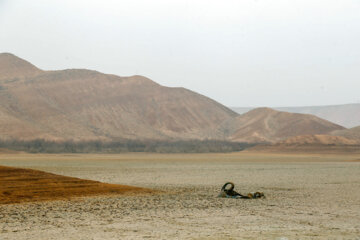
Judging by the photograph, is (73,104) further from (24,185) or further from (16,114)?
(24,185)

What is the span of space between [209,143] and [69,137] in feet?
103

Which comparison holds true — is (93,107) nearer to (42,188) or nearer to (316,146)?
(316,146)

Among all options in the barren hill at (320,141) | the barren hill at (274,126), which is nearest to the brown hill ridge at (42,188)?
the barren hill at (320,141)

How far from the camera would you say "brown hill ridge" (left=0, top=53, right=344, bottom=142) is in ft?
371

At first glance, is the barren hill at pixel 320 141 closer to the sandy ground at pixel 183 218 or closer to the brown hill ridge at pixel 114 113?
the brown hill ridge at pixel 114 113

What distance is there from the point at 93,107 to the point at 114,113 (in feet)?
19.1

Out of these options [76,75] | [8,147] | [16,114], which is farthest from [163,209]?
[76,75]

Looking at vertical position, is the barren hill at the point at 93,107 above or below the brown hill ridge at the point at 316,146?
above

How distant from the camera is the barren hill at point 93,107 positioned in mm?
111688

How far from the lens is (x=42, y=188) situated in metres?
18.3

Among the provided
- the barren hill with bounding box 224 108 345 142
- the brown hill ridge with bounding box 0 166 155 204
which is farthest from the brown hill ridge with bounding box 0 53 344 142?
the brown hill ridge with bounding box 0 166 155 204

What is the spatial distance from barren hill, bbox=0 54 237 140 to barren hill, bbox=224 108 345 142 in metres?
7.44

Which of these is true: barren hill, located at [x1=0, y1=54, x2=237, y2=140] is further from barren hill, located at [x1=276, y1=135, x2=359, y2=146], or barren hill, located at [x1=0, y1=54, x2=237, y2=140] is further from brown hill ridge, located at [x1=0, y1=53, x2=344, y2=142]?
barren hill, located at [x1=276, y1=135, x2=359, y2=146]

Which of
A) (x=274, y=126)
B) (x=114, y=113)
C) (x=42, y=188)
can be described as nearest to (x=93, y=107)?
(x=114, y=113)
